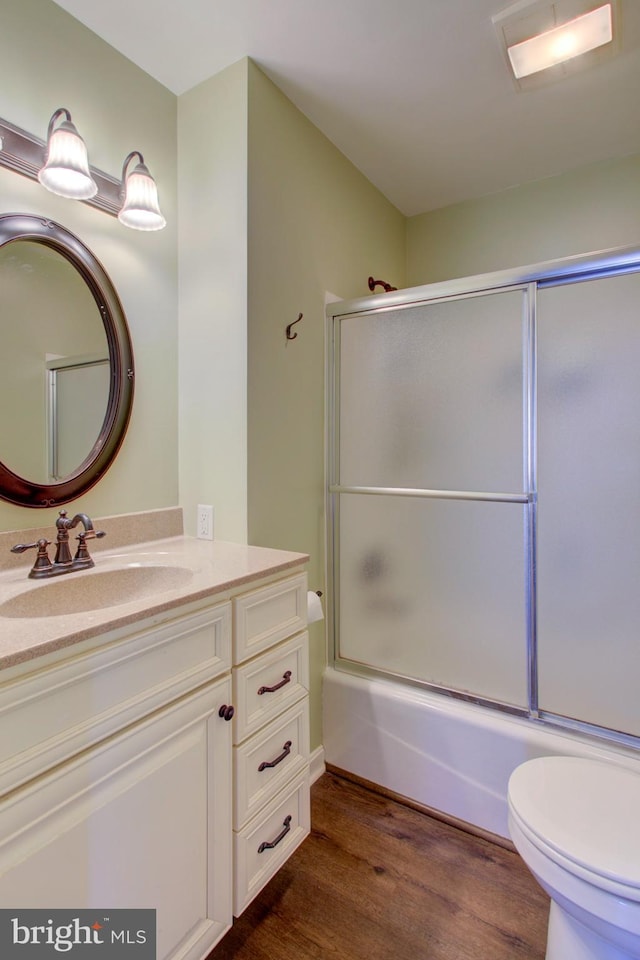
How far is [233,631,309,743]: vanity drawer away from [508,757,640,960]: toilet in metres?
0.63

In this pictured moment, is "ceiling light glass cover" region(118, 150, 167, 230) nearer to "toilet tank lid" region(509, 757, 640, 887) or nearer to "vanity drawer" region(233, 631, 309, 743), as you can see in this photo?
"vanity drawer" region(233, 631, 309, 743)

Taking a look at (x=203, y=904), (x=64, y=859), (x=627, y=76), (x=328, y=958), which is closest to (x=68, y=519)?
(x=64, y=859)

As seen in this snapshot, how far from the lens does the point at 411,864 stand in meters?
1.50

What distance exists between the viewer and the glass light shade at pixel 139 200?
150 cm

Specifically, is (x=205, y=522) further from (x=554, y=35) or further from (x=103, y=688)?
(x=554, y=35)

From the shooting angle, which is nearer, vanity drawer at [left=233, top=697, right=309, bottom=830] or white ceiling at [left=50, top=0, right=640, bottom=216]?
vanity drawer at [left=233, top=697, right=309, bottom=830]

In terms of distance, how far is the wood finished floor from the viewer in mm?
1240

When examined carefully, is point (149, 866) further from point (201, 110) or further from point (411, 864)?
point (201, 110)

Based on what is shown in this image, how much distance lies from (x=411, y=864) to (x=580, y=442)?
57.9 inches

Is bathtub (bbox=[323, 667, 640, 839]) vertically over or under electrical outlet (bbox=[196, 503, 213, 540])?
under

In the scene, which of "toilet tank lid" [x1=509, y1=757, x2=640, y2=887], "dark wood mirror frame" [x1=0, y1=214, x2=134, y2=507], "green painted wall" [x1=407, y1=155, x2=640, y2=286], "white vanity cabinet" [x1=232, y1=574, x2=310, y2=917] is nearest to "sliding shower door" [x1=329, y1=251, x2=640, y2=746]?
"toilet tank lid" [x1=509, y1=757, x2=640, y2=887]

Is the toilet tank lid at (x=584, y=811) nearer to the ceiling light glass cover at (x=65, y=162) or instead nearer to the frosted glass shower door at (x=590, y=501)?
the frosted glass shower door at (x=590, y=501)

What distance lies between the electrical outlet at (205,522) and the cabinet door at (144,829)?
648 mm

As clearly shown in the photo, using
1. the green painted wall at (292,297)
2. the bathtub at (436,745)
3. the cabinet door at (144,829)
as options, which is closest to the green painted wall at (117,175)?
the green painted wall at (292,297)
